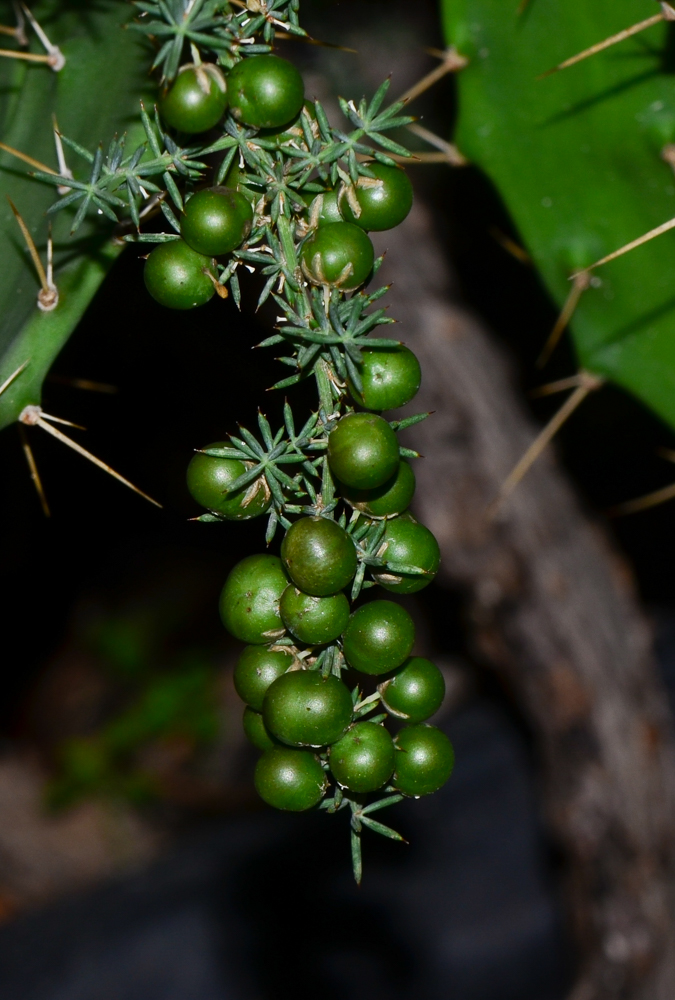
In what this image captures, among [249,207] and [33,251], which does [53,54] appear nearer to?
[33,251]

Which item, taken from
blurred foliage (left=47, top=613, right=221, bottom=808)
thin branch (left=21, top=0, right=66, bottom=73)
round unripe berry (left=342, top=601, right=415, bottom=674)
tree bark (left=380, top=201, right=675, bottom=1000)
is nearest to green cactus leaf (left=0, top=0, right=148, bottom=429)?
thin branch (left=21, top=0, right=66, bottom=73)

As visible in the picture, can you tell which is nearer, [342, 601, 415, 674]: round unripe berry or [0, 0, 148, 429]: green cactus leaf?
[342, 601, 415, 674]: round unripe berry

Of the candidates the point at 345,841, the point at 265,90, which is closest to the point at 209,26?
the point at 265,90

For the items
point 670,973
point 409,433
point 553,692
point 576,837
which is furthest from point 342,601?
point 670,973

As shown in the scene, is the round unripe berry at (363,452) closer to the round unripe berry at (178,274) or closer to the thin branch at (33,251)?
the round unripe berry at (178,274)

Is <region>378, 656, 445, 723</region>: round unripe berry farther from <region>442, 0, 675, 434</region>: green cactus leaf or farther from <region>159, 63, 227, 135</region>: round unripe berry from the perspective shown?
<region>442, 0, 675, 434</region>: green cactus leaf

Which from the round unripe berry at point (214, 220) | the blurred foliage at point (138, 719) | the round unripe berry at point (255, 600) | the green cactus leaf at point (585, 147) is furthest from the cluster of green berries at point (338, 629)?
the blurred foliage at point (138, 719)
